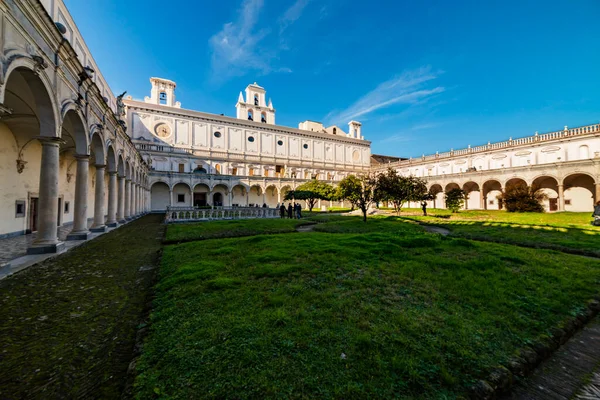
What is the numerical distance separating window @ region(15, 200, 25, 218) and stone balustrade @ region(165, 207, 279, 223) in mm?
7086

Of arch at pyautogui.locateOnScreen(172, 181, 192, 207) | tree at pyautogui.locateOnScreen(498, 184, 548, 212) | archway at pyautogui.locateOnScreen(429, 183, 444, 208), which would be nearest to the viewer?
tree at pyautogui.locateOnScreen(498, 184, 548, 212)

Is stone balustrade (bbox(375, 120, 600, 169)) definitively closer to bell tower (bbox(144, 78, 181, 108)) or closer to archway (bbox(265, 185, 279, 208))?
archway (bbox(265, 185, 279, 208))

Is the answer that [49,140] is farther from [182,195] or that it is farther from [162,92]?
[162,92]

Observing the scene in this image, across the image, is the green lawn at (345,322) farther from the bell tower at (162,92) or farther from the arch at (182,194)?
the bell tower at (162,92)

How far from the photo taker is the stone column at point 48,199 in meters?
7.75

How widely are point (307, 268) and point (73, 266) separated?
5.93 meters

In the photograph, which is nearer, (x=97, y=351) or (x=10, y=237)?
(x=97, y=351)

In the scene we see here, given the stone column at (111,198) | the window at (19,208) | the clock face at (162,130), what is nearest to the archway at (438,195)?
the stone column at (111,198)

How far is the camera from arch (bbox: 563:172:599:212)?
1115 inches

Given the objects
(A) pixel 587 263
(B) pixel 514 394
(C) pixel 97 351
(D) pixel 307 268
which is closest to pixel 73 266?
(C) pixel 97 351

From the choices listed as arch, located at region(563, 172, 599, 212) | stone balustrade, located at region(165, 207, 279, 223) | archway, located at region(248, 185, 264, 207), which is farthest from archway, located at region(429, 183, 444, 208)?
stone balustrade, located at region(165, 207, 279, 223)

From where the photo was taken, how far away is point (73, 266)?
6.33 meters

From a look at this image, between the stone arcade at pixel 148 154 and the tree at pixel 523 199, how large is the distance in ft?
14.1

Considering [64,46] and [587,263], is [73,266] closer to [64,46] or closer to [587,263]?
[64,46]
